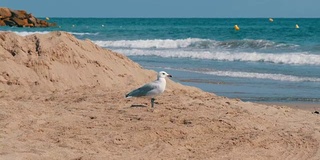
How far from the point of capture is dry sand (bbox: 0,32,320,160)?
7188 mm

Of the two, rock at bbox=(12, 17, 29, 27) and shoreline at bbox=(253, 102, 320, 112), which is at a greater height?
rock at bbox=(12, 17, 29, 27)

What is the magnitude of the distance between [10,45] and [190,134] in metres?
5.81

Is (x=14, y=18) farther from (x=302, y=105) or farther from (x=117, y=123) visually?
(x=117, y=123)

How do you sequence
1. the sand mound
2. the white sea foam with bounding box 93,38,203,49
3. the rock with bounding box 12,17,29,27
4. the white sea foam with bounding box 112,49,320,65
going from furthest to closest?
the rock with bounding box 12,17,29,27, the white sea foam with bounding box 93,38,203,49, the white sea foam with bounding box 112,49,320,65, the sand mound

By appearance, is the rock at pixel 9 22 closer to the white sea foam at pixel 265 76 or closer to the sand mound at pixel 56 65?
the white sea foam at pixel 265 76

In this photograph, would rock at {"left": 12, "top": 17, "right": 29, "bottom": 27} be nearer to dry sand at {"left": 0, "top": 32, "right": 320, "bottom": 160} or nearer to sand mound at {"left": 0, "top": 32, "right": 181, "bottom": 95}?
sand mound at {"left": 0, "top": 32, "right": 181, "bottom": 95}

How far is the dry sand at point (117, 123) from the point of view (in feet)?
23.6

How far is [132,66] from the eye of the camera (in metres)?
13.2
